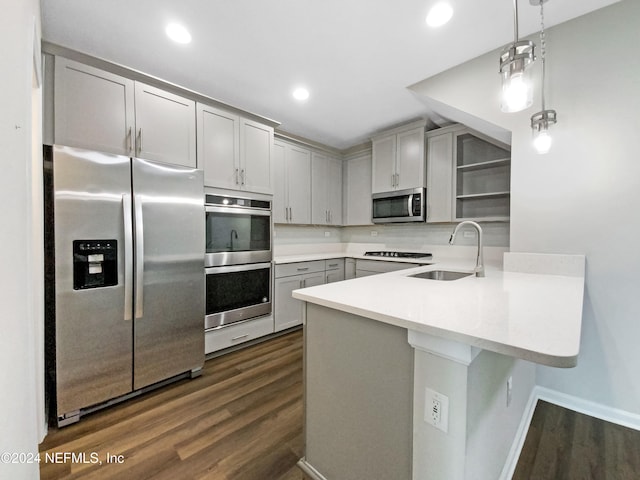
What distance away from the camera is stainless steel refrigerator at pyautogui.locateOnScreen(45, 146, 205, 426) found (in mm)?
1625

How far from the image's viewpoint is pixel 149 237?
1.95 metres

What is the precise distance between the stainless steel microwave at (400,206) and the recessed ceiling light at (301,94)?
156 cm

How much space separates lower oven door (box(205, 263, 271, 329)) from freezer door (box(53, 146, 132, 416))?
27.0 inches

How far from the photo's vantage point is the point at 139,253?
1869 mm

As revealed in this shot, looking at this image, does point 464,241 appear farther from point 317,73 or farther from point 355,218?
point 317,73

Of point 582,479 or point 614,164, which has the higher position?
point 614,164

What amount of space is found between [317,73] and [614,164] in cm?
219

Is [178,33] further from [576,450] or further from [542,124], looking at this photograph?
[576,450]

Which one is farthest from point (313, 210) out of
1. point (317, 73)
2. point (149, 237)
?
point (149, 237)

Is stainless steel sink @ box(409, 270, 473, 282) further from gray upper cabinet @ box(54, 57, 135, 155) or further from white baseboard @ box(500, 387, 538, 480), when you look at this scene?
gray upper cabinet @ box(54, 57, 135, 155)

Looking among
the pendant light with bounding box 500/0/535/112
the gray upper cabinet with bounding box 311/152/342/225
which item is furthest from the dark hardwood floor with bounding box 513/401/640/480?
the gray upper cabinet with bounding box 311/152/342/225

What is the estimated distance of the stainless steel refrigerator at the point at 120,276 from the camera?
1.62 m

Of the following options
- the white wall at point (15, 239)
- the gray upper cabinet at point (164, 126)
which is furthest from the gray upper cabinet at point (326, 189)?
the white wall at point (15, 239)

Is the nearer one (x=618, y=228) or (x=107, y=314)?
(x=618, y=228)
